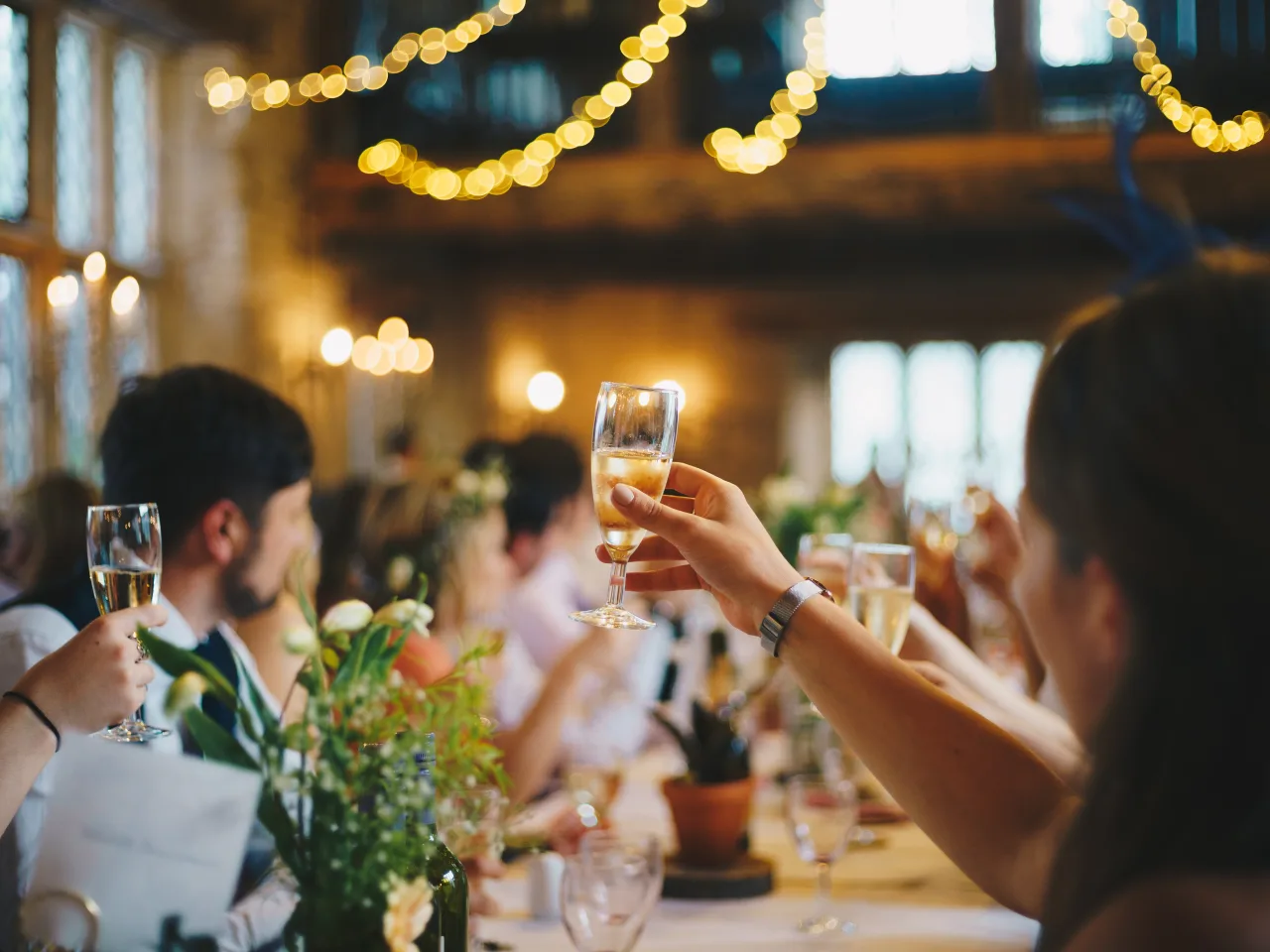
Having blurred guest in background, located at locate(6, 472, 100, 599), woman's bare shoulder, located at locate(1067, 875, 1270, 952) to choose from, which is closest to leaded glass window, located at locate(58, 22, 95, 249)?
blurred guest in background, located at locate(6, 472, 100, 599)

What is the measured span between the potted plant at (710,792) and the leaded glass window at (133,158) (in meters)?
6.10

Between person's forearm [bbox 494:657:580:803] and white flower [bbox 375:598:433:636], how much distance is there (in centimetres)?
141

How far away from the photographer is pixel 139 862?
1.17m

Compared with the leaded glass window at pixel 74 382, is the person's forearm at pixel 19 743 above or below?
below

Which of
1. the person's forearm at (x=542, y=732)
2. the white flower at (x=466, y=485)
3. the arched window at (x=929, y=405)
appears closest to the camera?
the person's forearm at (x=542, y=732)

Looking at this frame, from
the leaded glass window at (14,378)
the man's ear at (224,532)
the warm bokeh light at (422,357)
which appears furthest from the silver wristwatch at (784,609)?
the warm bokeh light at (422,357)

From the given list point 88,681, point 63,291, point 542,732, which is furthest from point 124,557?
point 63,291

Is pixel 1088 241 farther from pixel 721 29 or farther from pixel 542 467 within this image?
pixel 542 467

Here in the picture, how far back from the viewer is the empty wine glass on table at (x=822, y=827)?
5.71ft

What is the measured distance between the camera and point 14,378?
245 inches

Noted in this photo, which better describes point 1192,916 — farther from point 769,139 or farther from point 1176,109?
point 769,139

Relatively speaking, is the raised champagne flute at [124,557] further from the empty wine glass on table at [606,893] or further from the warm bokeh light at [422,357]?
the warm bokeh light at [422,357]

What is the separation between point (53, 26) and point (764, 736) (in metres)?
5.33

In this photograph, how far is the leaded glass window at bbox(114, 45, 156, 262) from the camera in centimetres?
712
